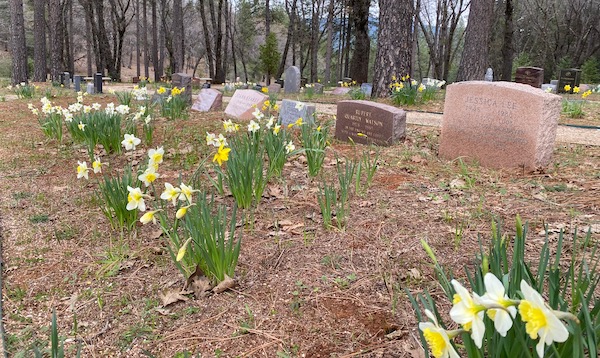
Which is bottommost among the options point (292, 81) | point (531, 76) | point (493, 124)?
point (493, 124)

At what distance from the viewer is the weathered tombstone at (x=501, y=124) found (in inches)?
172

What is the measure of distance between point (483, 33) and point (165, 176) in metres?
9.26

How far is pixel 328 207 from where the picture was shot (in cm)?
290

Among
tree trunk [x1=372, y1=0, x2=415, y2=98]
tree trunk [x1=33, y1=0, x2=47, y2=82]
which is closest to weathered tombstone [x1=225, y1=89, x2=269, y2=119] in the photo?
tree trunk [x1=372, y1=0, x2=415, y2=98]

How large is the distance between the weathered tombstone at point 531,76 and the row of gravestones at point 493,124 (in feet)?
36.7

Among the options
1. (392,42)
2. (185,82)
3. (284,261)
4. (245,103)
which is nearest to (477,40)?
(392,42)

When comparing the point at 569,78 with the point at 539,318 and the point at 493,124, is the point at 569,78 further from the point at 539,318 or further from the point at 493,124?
the point at 539,318

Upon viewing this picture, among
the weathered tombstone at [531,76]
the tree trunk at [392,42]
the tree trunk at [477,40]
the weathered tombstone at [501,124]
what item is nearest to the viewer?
the weathered tombstone at [501,124]

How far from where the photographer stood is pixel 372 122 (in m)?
5.73

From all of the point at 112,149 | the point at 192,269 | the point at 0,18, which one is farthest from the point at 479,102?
the point at 0,18

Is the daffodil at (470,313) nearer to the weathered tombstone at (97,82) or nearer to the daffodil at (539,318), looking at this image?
the daffodil at (539,318)

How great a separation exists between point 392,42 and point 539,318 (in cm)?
917

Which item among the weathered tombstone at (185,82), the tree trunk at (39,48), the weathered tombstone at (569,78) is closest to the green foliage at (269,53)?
the tree trunk at (39,48)

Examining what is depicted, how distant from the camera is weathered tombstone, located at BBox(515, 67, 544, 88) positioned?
1471 cm
